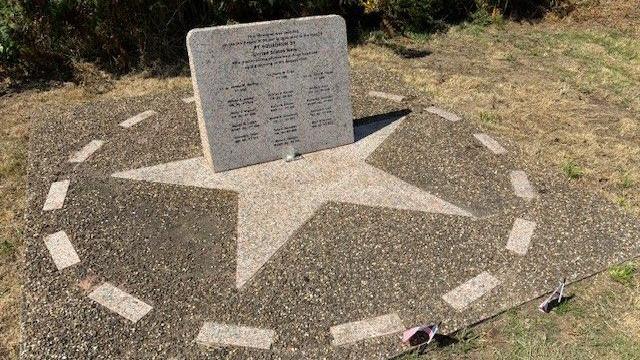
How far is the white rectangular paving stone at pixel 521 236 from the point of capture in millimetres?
4815

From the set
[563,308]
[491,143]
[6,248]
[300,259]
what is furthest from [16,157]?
[563,308]

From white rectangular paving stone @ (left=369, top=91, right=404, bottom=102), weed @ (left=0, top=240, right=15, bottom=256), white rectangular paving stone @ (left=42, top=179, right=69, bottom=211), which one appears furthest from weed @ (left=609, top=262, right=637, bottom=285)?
weed @ (left=0, top=240, right=15, bottom=256)

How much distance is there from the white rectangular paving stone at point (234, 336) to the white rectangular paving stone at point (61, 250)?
1532 millimetres

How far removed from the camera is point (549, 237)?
4.94 meters

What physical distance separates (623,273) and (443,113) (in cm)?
335

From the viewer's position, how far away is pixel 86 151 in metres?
6.45

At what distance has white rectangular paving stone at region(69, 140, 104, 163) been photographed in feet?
20.6

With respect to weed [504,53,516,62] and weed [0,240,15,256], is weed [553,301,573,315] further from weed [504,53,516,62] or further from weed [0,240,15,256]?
weed [504,53,516,62]

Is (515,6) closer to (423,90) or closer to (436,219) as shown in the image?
(423,90)

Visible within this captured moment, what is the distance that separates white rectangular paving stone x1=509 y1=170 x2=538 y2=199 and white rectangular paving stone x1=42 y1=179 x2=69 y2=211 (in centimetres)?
481

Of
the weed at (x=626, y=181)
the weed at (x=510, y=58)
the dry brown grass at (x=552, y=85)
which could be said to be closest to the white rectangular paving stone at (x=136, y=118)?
the dry brown grass at (x=552, y=85)

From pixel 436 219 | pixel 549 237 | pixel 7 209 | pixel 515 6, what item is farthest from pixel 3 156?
pixel 515 6

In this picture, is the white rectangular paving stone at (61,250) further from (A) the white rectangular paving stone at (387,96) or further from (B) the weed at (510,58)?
(B) the weed at (510,58)

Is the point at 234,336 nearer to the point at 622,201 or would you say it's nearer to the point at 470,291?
the point at 470,291
